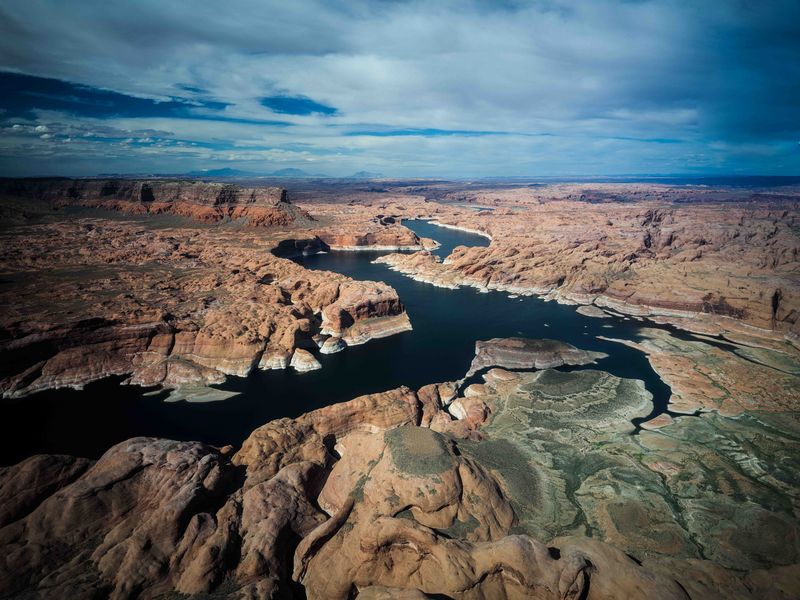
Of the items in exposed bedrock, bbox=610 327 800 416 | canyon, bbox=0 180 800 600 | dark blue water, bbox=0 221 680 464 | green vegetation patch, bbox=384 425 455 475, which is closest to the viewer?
canyon, bbox=0 180 800 600

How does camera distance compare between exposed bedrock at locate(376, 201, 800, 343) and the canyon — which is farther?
exposed bedrock at locate(376, 201, 800, 343)

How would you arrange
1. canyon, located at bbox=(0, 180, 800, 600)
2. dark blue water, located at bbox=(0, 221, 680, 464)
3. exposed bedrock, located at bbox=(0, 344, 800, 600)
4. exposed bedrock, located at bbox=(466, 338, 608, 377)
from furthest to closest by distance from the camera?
exposed bedrock, located at bbox=(466, 338, 608, 377)
dark blue water, located at bbox=(0, 221, 680, 464)
canyon, located at bbox=(0, 180, 800, 600)
exposed bedrock, located at bbox=(0, 344, 800, 600)

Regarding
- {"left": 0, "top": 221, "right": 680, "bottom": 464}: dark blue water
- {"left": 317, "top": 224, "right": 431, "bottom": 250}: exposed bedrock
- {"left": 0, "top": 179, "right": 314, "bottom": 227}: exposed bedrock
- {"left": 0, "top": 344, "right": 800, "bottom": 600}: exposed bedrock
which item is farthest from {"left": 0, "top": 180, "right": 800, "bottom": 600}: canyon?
{"left": 0, "top": 179, "right": 314, "bottom": 227}: exposed bedrock

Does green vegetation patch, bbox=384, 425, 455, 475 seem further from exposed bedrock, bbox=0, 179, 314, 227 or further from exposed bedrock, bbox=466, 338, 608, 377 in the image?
exposed bedrock, bbox=0, 179, 314, 227

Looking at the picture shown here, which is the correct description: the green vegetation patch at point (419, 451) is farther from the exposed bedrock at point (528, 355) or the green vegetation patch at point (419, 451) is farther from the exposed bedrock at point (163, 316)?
the exposed bedrock at point (163, 316)

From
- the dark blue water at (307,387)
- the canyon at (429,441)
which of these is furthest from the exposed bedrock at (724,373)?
the dark blue water at (307,387)

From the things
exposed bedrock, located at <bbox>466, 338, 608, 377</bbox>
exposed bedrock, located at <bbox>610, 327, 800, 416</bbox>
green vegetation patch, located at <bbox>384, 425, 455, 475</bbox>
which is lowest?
exposed bedrock, located at <bbox>466, 338, 608, 377</bbox>

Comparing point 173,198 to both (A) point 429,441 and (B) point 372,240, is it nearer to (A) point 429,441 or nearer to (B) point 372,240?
(B) point 372,240
